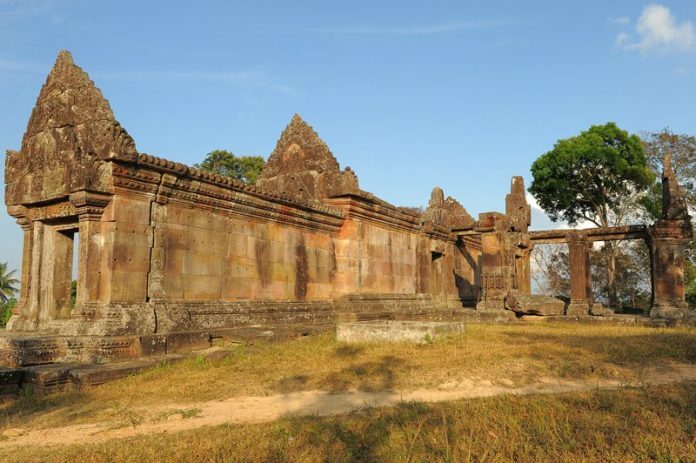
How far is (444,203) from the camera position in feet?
68.5

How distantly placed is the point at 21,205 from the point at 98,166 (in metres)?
2.52

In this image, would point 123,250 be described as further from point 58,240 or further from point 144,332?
point 58,240

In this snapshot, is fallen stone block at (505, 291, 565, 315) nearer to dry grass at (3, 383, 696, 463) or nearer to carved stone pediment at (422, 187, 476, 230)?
carved stone pediment at (422, 187, 476, 230)

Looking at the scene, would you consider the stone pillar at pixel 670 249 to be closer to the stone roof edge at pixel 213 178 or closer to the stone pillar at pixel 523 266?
the stone pillar at pixel 523 266

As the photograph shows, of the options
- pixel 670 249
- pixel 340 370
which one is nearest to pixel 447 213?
pixel 670 249

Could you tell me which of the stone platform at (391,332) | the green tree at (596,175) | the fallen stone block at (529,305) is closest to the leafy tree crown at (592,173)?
the green tree at (596,175)

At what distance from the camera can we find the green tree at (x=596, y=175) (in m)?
30.2

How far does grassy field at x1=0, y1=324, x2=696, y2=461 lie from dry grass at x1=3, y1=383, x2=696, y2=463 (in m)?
0.02

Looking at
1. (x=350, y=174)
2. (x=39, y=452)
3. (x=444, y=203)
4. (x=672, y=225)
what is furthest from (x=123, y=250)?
(x=672, y=225)

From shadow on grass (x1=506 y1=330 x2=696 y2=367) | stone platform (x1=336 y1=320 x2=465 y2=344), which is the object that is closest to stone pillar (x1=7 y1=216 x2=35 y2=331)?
stone platform (x1=336 y1=320 x2=465 y2=344)

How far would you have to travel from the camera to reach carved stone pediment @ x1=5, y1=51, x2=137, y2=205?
28.3 feet

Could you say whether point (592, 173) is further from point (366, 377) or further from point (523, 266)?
point (366, 377)

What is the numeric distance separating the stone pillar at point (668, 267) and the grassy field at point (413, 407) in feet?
31.2

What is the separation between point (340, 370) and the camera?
24.5 ft
